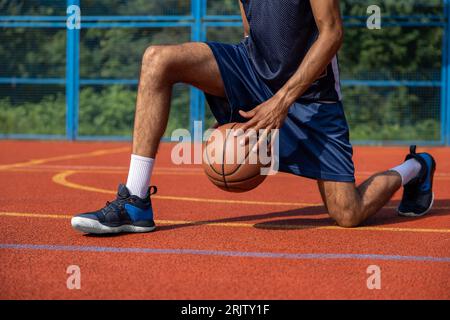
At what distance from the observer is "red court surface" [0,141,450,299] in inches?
120

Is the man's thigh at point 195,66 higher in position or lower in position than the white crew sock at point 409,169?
higher

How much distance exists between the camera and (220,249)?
3.84 metres

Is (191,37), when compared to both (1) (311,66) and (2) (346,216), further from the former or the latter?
(1) (311,66)

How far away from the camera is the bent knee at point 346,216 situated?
450 cm

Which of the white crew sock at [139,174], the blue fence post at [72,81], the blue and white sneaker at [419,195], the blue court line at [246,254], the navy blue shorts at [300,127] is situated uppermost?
the blue fence post at [72,81]

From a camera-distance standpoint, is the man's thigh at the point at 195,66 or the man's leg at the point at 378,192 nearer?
the man's thigh at the point at 195,66

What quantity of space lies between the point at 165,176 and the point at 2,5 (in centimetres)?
667

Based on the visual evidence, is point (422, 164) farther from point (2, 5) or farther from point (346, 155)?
point (2, 5)

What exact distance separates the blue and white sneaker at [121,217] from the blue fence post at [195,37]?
8.20 meters

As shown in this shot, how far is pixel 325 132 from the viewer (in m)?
4.54

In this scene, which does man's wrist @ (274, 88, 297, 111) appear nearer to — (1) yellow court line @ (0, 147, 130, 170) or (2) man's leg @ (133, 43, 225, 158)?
(2) man's leg @ (133, 43, 225, 158)

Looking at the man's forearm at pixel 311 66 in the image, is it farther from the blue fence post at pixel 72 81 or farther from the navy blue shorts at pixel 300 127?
the blue fence post at pixel 72 81

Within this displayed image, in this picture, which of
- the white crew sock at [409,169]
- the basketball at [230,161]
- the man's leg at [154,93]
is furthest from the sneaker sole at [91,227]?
the white crew sock at [409,169]

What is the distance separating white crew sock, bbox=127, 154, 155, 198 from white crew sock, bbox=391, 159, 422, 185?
1.58m
